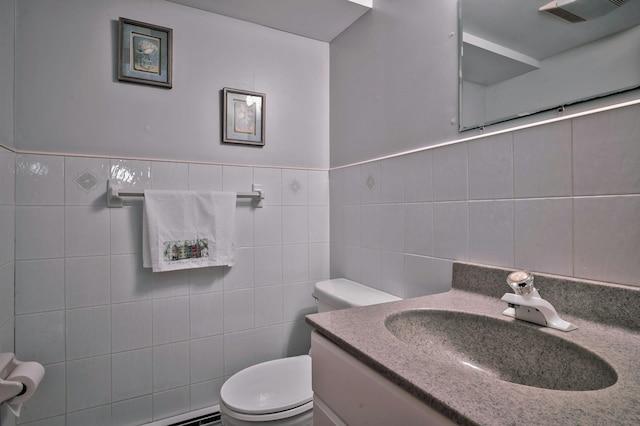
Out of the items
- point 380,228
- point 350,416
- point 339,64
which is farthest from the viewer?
point 339,64

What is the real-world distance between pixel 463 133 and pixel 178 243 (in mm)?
1301

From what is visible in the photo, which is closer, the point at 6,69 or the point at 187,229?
the point at 6,69

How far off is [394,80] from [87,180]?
4.72ft

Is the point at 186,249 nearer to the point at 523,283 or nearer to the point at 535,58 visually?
the point at 523,283

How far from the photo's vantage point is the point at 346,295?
1.43 metres

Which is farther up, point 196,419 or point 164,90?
point 164,90

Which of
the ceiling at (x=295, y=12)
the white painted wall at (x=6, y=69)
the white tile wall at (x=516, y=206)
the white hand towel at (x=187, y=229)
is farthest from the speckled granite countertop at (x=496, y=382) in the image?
the ceiling at (x=295, y=12)

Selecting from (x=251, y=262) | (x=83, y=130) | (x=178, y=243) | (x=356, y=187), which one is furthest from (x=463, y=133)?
(x=83, y=130)

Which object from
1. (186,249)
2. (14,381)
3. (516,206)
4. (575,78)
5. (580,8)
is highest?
(580,8)

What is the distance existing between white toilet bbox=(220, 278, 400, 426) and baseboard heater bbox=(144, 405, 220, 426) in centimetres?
42

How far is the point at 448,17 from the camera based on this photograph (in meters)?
1.18

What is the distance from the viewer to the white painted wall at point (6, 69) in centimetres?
117

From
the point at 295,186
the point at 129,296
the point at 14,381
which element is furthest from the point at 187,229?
the point at 14,381

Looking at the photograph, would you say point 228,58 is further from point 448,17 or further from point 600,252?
point 600,252
